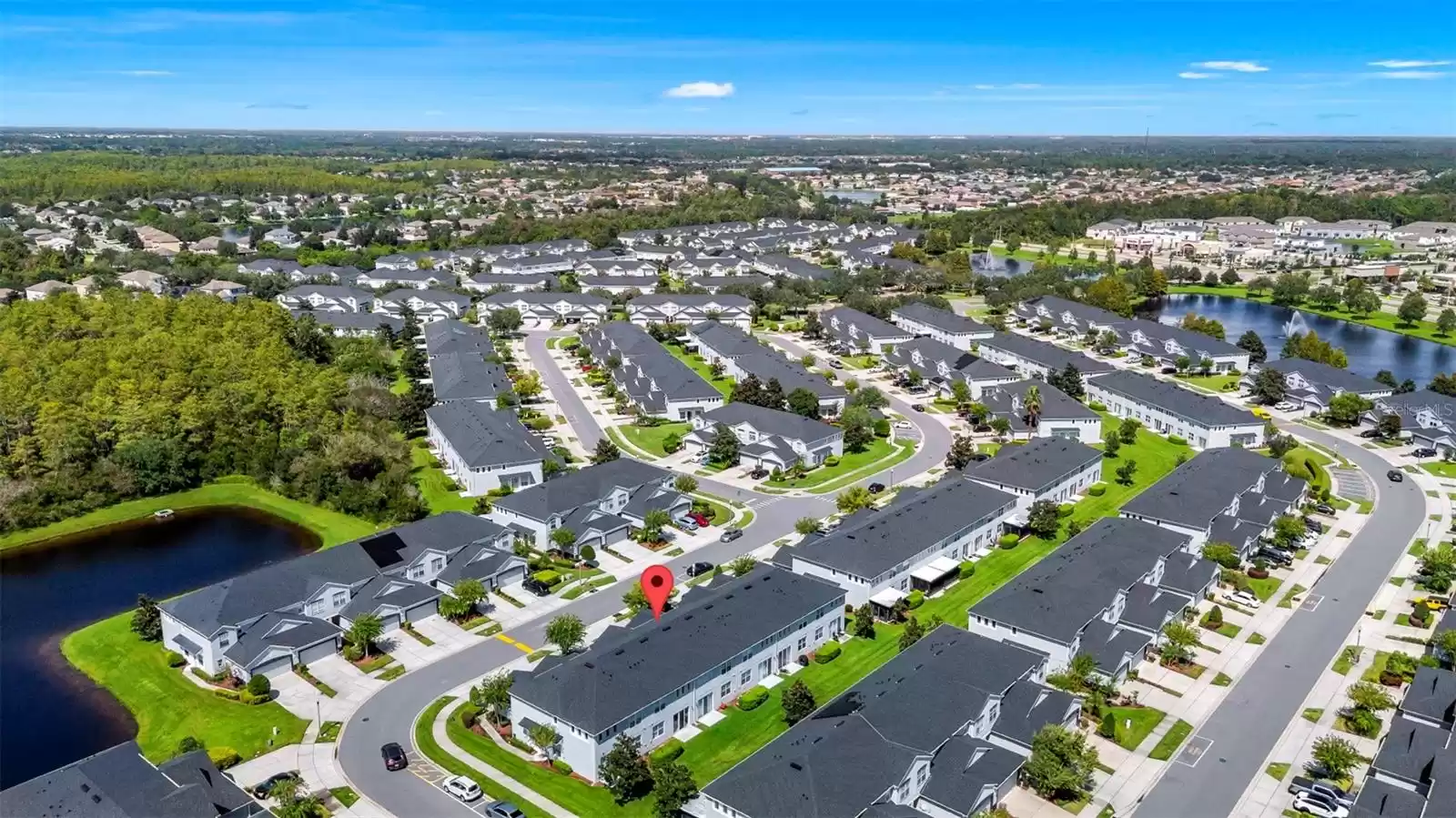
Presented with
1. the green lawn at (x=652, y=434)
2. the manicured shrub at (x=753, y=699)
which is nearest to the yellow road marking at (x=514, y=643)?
the manicured shrub at (x=753, y=699)

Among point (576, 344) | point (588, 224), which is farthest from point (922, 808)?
point (588, 224)

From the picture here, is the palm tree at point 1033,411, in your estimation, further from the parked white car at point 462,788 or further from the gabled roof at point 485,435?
the parked white car at point 462,788

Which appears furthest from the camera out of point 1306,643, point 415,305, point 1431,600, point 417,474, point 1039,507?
point 415,305

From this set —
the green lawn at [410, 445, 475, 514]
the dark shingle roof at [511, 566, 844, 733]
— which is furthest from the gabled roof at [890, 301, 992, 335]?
the dark shingle roof at [511, 566, 844, 733]

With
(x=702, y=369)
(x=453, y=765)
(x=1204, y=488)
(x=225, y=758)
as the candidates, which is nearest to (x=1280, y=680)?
(x=1204, y=488)

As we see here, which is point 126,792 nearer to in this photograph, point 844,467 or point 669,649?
point 669,649

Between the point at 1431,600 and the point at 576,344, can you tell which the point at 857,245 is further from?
the point at 1431,600
